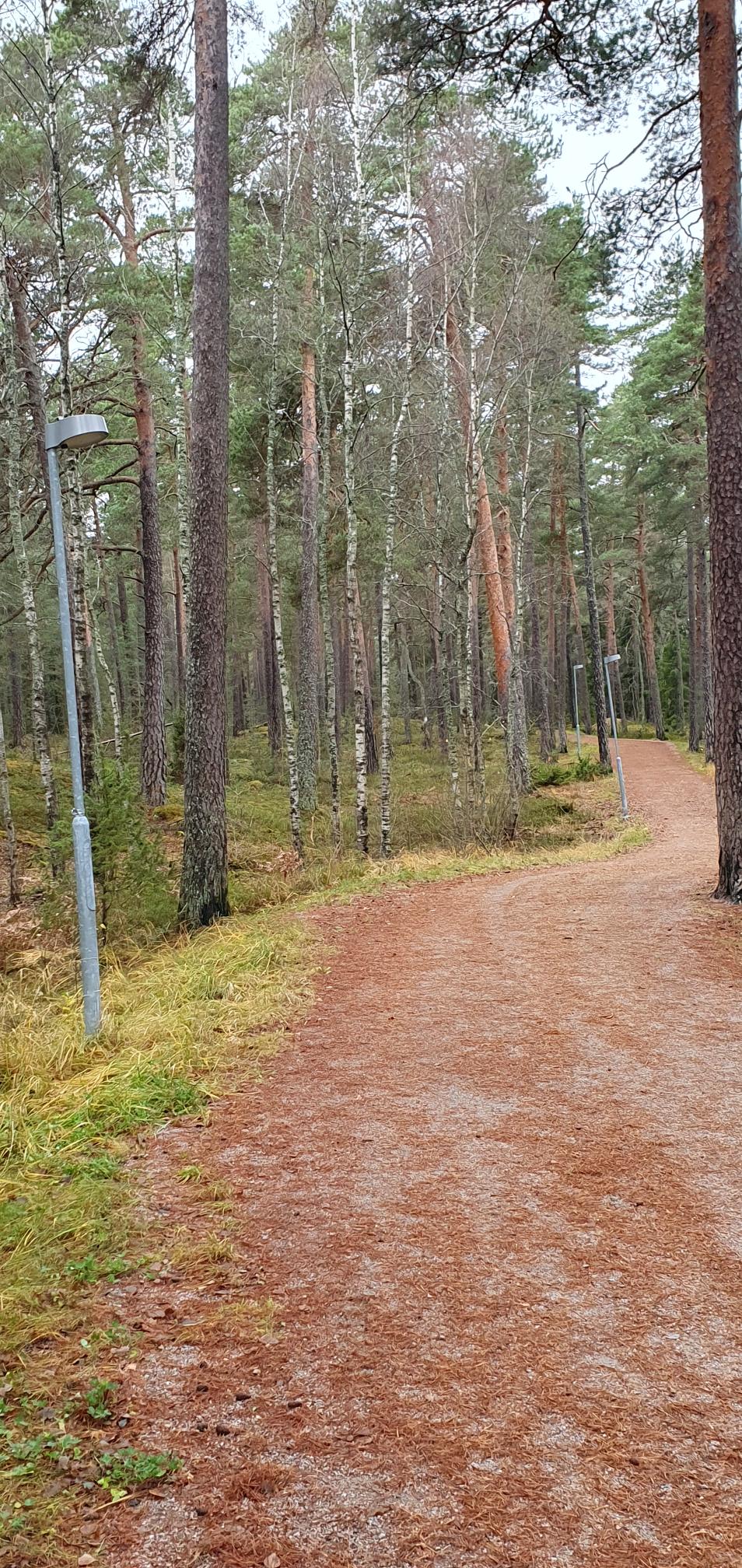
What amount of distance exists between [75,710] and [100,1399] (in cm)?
324

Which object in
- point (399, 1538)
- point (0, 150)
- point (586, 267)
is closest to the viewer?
point (399, 1538)

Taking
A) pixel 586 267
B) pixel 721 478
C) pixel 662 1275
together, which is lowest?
pixel 662 1275

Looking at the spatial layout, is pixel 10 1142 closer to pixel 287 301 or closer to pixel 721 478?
pixel 721 478

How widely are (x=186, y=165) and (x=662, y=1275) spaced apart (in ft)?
47.5

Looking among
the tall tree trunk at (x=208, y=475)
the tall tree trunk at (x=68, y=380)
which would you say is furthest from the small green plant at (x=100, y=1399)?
the tall tree trunk at (x=68, y=380)

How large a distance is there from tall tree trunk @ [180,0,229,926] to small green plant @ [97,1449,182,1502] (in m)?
6.00

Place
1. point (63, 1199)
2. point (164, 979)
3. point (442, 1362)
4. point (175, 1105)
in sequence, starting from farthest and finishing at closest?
point (164, 979), point (175, 1105), point (63, 1199), point (442, 1362)

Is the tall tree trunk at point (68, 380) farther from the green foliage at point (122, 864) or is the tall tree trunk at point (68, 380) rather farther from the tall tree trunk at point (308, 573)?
the tall tree trunk at point (308, 573)

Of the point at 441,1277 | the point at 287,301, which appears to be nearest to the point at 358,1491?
the point at 441,1277

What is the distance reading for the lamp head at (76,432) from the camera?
15.4ft

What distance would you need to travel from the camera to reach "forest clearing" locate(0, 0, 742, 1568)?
2.18 meters

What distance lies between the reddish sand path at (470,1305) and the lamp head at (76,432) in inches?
142

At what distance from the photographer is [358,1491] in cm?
204

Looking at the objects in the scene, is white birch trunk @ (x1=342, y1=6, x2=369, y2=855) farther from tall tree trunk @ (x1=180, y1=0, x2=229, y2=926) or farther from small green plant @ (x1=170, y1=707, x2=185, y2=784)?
small green plant @ (x1=170, y1=707, x2=185, y2=784)
